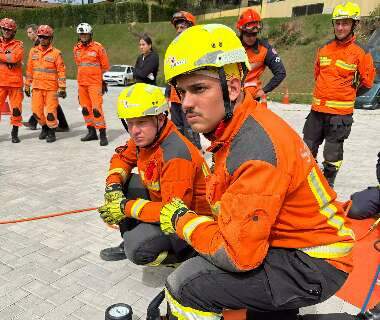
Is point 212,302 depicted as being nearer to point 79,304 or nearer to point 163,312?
point 163,312

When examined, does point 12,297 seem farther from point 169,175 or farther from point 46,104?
point 46,104

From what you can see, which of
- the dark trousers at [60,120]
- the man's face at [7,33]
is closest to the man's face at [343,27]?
the man's face at [7,33]

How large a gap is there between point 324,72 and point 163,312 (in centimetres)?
388

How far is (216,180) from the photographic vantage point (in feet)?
6.48

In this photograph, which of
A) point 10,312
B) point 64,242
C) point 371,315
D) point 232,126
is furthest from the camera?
point 64,242

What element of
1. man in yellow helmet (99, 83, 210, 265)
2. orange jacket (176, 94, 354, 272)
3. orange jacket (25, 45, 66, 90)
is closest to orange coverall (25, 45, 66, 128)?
orange jacket (25, 45, 66, 90)

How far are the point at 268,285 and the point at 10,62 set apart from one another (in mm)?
7059

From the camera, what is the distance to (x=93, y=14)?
38.4m

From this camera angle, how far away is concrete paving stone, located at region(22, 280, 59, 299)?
3.01 meters

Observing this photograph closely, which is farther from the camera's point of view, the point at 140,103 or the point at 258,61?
the point at 258,61

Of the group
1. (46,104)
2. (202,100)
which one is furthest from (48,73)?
(202,100)

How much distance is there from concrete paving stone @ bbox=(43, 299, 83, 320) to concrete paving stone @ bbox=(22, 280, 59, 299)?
0.19 meters

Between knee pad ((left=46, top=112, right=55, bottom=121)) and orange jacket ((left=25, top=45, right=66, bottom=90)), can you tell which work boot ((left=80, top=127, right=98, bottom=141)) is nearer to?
knee pad ((left=46, top=112, right=55, bottom=121))

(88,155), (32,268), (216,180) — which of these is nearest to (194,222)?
(216,180)
